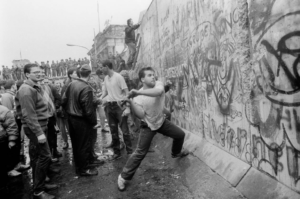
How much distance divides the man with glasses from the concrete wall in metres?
2.66

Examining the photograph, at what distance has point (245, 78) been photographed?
275 cm

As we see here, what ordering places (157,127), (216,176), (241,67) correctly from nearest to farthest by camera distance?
(241,67) → (216,176) → (157,127)

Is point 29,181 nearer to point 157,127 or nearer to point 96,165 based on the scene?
point 96,165

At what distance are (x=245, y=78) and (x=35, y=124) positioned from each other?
2.91 meters

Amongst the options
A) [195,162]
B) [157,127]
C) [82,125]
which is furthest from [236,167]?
[82,125]

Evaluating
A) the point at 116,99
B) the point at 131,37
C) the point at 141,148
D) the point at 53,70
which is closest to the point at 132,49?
the point at 131,37

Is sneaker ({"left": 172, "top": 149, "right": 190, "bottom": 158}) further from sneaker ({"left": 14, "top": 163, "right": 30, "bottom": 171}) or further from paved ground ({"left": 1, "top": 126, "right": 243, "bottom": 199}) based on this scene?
sneaker ({"left": 14, "top": 163, "right": 30, "bottom": 171})

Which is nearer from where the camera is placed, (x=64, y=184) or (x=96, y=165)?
(x=64, y=184)

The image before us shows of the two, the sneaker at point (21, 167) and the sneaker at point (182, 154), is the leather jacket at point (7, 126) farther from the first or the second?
the sneaker at point (182, 154)

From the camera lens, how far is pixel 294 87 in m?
2.06

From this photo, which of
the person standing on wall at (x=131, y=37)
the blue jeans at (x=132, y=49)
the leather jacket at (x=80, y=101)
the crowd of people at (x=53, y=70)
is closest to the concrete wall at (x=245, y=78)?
the leather jacket at (x=80, y=101)

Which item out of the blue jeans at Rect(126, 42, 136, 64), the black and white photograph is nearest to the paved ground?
the black and white photograph

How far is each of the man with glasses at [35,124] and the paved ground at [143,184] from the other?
0.45 m

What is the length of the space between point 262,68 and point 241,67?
13.5 inches
